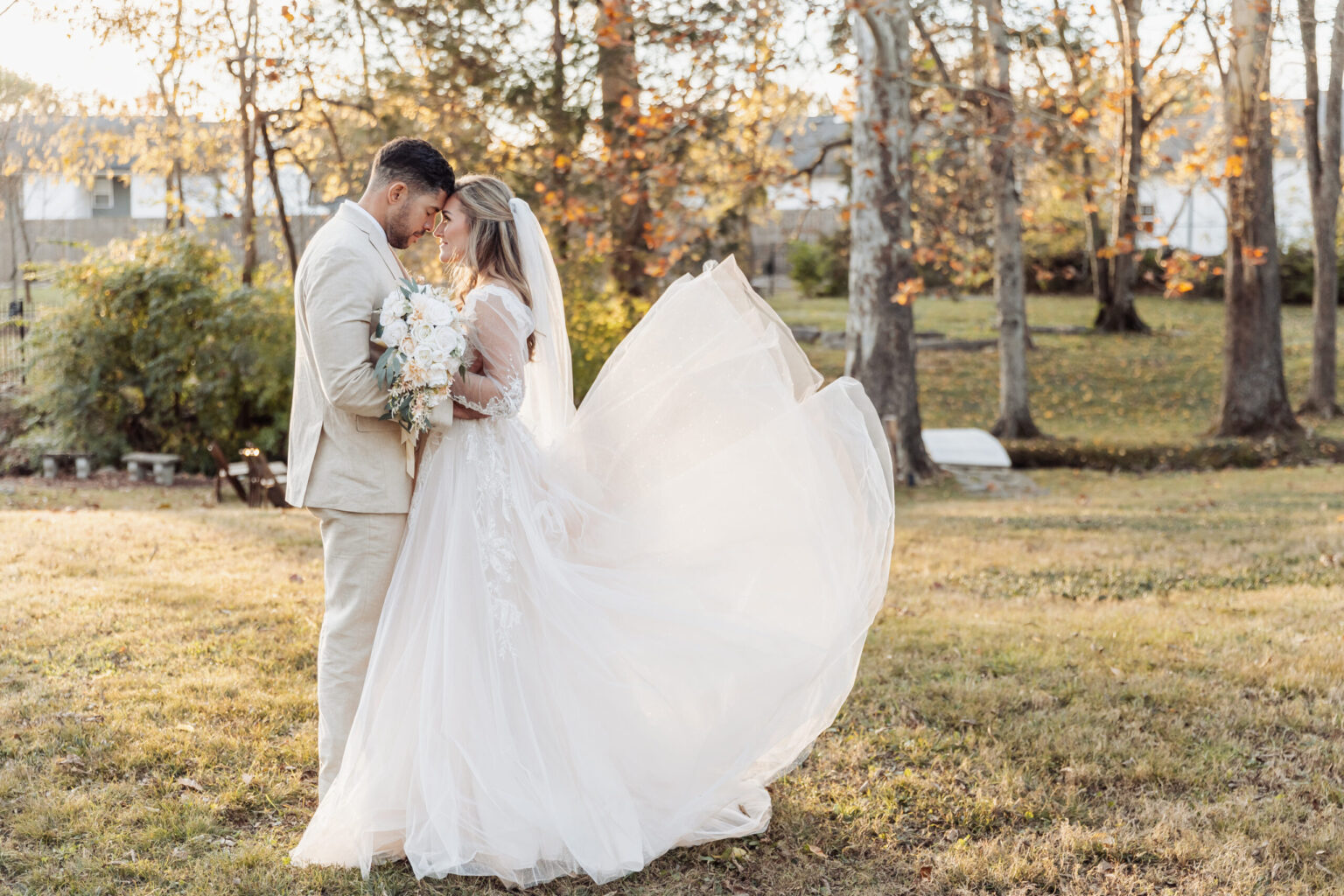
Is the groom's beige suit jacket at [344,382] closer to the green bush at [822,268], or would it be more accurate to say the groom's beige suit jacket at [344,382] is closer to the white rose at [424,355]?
Result: the white rose at [424,355]

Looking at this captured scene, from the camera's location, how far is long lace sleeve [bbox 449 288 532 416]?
3.95 meters

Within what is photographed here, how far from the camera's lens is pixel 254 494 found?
41.8ft

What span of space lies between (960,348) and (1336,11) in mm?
19102

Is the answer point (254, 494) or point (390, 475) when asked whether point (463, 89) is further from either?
point (390, 475)

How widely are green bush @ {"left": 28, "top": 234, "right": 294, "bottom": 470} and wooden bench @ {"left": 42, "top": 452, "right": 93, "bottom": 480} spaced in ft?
0.44

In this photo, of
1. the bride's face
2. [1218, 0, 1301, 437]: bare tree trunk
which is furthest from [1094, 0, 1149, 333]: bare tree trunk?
the bride's face

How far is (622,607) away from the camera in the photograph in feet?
13.2

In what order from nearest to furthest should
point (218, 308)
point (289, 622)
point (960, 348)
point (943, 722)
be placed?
point (943, 722)
point (289, 622)
point (218, 308)
point (960, 348)

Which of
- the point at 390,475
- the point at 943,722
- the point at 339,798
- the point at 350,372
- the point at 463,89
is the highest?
the point at 463,89

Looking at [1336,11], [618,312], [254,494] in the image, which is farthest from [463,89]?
[1336,11]

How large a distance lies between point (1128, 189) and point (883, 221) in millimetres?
3119

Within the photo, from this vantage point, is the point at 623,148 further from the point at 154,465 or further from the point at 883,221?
the point at 154,465

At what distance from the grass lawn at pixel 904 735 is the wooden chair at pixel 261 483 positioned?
364 cm

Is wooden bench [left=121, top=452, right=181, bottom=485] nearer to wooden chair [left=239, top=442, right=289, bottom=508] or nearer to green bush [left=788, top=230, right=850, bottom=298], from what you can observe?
wooden chair [left=239, top=442, right=289, bottom=508]
